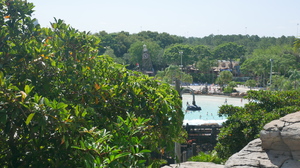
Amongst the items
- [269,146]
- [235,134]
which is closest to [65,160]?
[269,146]

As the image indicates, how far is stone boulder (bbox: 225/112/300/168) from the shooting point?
28.0 ft

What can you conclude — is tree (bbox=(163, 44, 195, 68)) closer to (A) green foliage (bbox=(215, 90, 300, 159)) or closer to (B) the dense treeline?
(B) the dense treeline

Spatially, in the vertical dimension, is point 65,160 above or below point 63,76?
below

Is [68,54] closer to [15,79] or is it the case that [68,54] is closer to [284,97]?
[15,79]

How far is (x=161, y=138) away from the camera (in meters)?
5.34

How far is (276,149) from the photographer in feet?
29.4

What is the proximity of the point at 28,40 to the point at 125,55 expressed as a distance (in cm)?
7405

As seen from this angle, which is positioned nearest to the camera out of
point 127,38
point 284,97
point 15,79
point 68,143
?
point 68,143

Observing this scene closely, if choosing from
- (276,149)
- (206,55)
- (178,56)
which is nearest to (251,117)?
(276,149)

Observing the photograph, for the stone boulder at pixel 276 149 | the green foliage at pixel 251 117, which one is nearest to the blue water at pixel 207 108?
the green foliage at pixel 251 117

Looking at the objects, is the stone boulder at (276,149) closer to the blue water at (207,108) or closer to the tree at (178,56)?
the blue water at (207,108)

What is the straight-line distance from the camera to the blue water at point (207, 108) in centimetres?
3606

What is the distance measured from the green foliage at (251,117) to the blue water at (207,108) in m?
20.9

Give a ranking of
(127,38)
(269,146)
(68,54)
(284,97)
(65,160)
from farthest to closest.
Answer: (127,38), (284,97), (269,146), (68,54), (65,160)
